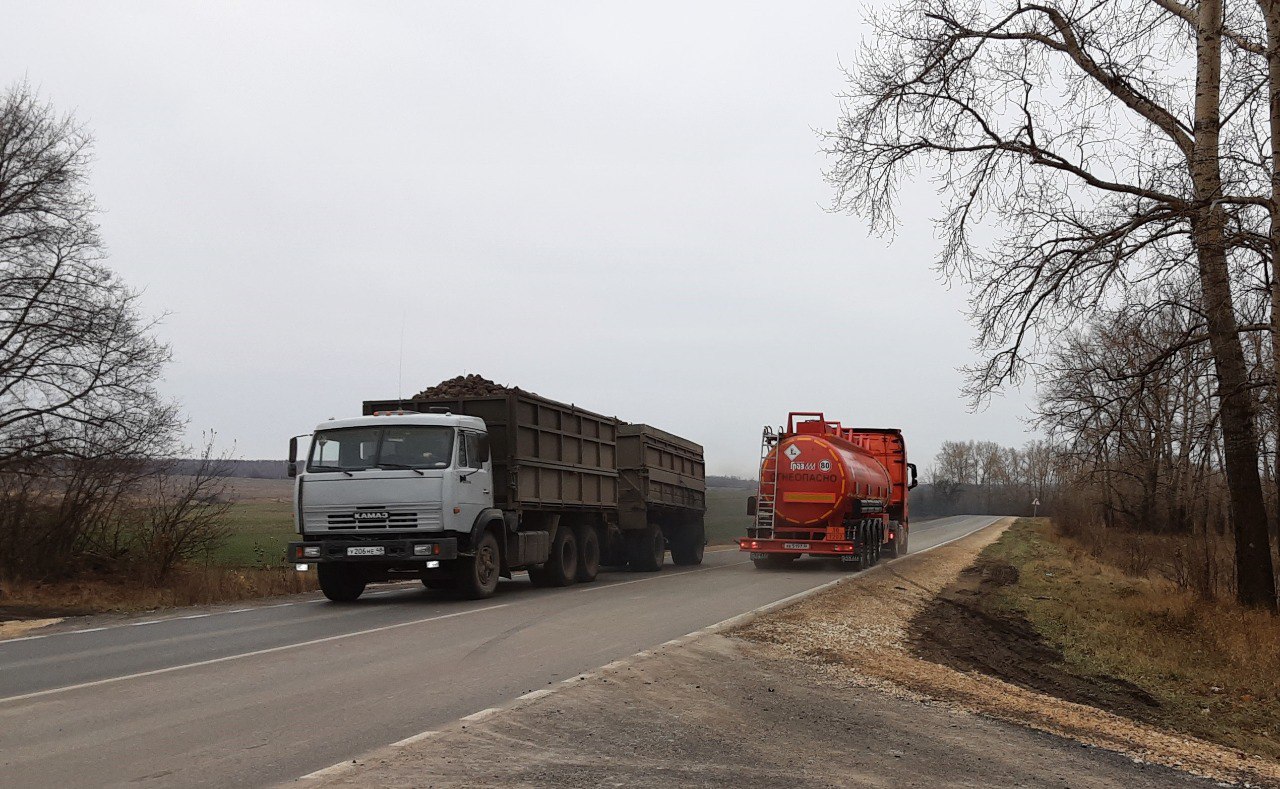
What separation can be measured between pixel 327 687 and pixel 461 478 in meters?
7.05

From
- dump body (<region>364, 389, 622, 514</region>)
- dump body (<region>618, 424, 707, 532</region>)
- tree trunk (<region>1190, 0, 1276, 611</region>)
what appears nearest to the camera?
tree trunk (<region>1190, 0, 1276, 611</region>)

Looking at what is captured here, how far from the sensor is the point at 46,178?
24.7 m

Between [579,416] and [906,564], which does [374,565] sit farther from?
[906,564]

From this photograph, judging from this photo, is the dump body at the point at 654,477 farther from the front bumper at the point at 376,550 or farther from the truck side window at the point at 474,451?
the front bumper at the point at 376,550

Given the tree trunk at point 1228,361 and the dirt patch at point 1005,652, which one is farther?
the tree trunk at point 1228,361

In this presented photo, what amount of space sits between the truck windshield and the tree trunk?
10.8m

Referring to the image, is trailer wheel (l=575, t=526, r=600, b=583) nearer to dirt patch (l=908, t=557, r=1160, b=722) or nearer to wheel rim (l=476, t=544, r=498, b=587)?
wheel rim (l=476, t=544, r=498, b=587)

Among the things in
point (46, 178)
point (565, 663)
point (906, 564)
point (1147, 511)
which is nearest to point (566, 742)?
point (565, 663)

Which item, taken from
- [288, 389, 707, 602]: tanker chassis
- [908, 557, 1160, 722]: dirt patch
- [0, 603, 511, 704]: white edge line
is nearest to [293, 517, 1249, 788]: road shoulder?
[908, 557, 1160, 722]: dirt patch

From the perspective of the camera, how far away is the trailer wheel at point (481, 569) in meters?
15.6

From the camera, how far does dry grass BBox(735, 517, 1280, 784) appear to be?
688 cm

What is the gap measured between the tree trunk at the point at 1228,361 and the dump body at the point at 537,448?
34.1 ft

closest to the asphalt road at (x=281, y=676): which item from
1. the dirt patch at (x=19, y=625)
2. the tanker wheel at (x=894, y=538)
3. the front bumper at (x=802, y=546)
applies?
the dirt patch at (x=19, y=625)

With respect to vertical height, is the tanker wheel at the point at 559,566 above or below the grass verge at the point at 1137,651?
above
